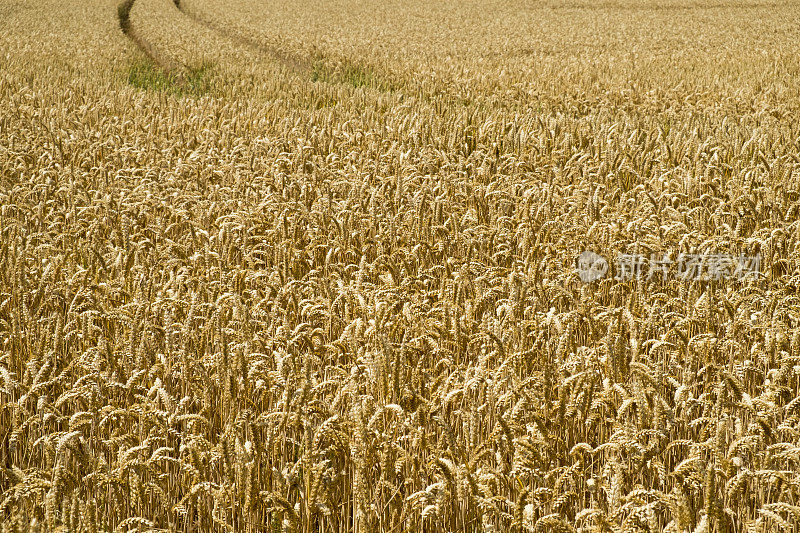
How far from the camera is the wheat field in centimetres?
234

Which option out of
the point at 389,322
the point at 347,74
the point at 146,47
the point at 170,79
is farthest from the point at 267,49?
the point at 389,322

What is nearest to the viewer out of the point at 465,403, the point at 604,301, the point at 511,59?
the point at 465,403

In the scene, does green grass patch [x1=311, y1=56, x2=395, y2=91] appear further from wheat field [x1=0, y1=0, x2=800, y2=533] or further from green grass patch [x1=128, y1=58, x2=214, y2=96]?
wheat field [x1=0, y1=0, x2=800, y2=533]

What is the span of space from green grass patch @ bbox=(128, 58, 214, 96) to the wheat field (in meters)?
2.94

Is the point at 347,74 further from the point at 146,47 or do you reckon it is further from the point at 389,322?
the point at 389,322

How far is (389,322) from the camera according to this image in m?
3.34

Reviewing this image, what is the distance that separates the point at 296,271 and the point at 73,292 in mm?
1160

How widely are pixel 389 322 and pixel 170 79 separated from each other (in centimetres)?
1228

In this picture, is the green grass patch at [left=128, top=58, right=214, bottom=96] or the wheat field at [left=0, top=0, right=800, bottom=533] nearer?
the wheat field at [left=0, top=0, right=800, bottom=533]

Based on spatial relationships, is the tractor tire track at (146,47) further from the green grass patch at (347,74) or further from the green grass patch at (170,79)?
the green grass patch at (347,74)

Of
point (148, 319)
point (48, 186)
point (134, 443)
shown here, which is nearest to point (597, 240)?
point (148, 319)

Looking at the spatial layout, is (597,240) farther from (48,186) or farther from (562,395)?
(48,186)

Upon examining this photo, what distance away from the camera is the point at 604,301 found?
4.07m

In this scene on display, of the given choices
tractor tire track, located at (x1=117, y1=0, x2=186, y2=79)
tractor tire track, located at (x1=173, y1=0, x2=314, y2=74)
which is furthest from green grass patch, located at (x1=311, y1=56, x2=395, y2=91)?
tractor tire track, located at (x1=117, y1=0, x2=186, y2=79)
